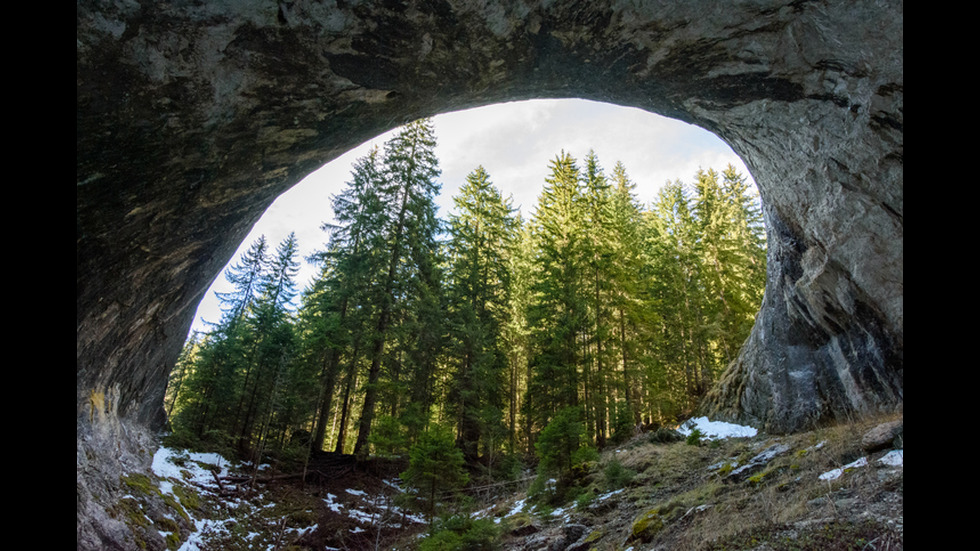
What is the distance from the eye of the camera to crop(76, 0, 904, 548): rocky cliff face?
4238 mm

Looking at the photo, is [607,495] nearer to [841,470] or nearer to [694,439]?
[694,439]

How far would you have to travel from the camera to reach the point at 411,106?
6.75 meters

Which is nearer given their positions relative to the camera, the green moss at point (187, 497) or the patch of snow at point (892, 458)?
the patch of snow at point (892, 458)

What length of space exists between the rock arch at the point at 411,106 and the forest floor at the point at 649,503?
8.17 feet

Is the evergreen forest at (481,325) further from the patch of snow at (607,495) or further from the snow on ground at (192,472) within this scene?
the patch of snow at (607,495)

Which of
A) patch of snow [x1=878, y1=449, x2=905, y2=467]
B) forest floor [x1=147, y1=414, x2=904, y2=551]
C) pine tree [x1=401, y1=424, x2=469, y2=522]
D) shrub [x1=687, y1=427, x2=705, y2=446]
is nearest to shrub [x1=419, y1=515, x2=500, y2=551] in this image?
forest floor [x1=147, y1=414, x2=904, y2=551]

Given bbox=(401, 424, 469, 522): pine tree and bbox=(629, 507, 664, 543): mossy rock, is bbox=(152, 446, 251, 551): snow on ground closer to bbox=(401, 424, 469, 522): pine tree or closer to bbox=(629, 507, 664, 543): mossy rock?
bbox=(401, 424, 469, 522): pine tree

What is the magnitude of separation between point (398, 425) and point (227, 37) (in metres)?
10.0

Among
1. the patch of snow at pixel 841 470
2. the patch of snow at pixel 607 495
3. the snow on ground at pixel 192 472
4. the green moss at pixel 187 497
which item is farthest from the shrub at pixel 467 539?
the green moss at pixel 187 497

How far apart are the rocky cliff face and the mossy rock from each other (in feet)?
16.3

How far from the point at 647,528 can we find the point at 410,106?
7877 millimetres

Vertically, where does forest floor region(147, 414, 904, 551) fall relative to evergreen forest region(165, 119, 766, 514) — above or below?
below

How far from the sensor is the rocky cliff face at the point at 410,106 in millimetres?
4238
